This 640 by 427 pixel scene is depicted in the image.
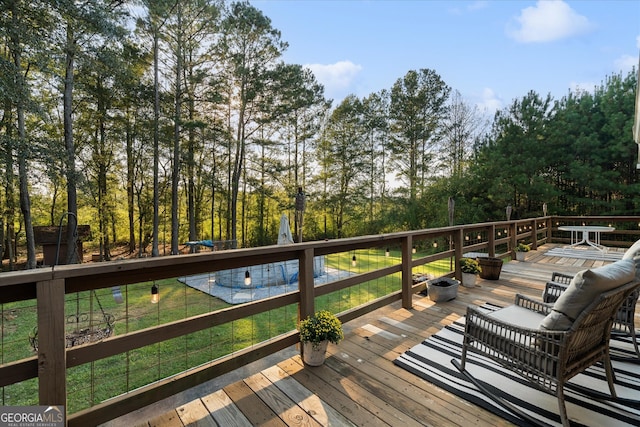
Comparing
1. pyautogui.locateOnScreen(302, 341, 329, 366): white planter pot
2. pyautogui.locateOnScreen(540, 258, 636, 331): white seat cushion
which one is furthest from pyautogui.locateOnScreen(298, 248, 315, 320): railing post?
pyautogui.locateOnScreen(540, 258, 636, 331): white seat cushion

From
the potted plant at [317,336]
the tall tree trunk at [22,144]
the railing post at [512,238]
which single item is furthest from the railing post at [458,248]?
the tall tree trunk at [22,144]

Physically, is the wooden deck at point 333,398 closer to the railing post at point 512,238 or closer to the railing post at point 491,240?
the railing post at point 491,240

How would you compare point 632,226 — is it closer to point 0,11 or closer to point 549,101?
point 549,101

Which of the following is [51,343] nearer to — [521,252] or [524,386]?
[524,386]

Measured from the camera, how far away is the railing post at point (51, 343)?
1370mm

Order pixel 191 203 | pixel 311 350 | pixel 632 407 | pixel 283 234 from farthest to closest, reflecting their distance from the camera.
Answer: pixel 191 203
pixel 283 234
pixel 311 350
pixel 632 407

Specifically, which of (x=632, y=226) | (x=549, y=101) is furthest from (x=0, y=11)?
(x=632, y=226)

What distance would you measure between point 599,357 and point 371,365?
152 centimetres

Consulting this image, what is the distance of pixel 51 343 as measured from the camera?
1.39 metres

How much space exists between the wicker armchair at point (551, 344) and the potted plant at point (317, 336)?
100cm

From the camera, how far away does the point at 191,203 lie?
48.8 feet

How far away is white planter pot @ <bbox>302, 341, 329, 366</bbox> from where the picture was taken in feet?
7.72
